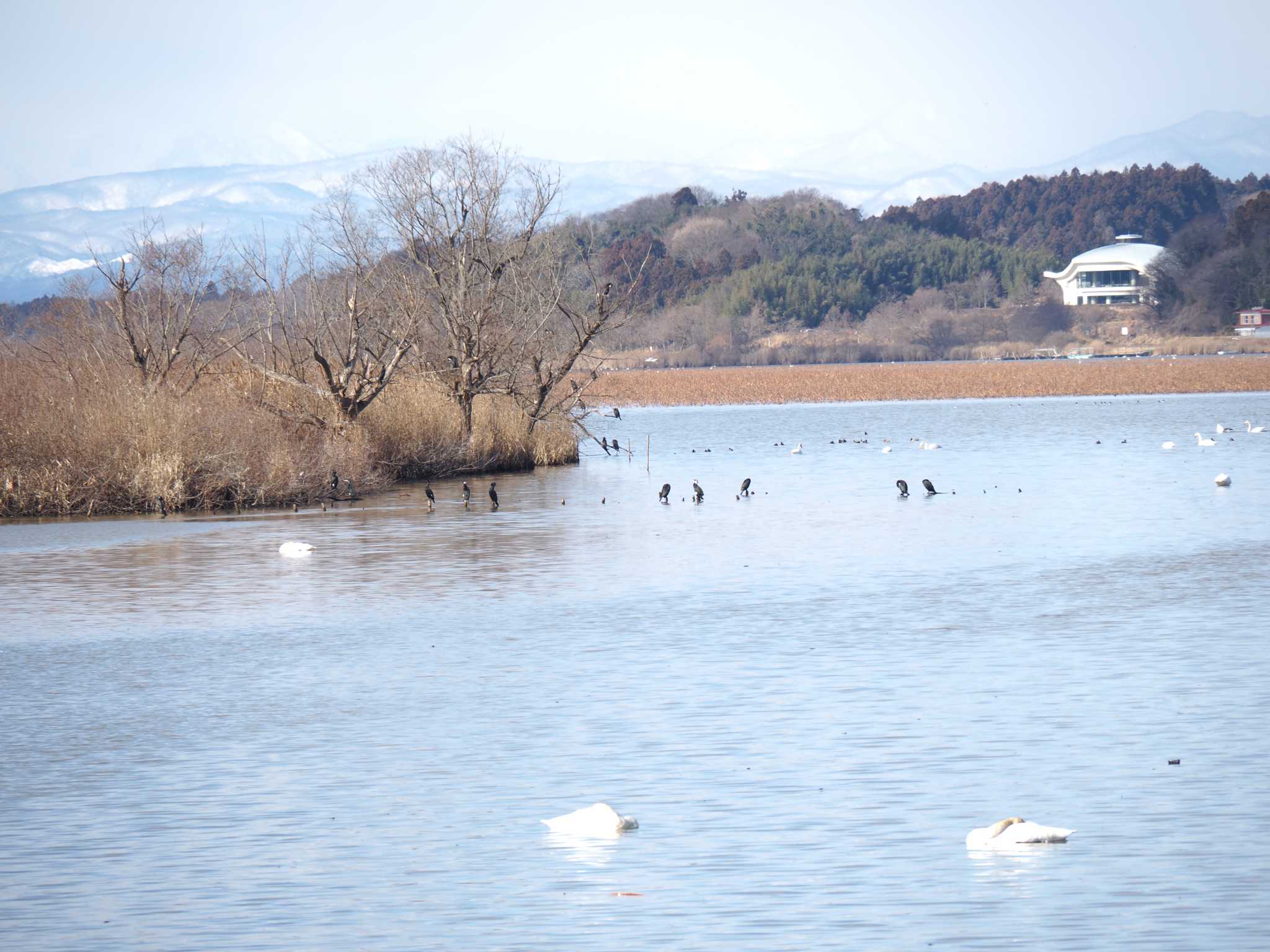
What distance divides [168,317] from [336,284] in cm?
546

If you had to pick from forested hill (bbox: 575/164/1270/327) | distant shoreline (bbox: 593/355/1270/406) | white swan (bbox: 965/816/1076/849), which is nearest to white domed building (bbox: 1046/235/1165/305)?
forested hill (bbox: 575/164/1270/327)

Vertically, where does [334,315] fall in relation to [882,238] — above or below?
below

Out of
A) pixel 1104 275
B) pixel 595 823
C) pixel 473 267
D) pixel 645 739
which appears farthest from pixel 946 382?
pixel 1104 275

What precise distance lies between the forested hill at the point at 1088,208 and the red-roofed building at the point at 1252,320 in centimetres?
5157

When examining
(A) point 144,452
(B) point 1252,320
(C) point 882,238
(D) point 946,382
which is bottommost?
(D) point 946,382

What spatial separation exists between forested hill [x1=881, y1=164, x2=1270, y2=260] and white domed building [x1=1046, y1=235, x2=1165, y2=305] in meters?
20.0

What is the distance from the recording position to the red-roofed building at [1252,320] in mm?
109625

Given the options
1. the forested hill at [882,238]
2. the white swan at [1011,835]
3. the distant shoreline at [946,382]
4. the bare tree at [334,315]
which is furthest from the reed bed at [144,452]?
the forested hill at [882,238]

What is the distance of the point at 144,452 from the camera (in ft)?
89.1

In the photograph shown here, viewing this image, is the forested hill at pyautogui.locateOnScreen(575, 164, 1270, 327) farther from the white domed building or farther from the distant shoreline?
the distant shoreline

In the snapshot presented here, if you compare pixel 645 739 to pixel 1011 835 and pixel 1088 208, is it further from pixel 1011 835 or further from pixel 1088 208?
pixel 1088 208

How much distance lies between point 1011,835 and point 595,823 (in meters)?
2.04

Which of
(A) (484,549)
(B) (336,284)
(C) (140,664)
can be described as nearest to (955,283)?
(B) (336,284)

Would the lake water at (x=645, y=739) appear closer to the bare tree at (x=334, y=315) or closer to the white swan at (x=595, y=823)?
the white swan at (x=595, y=823)
